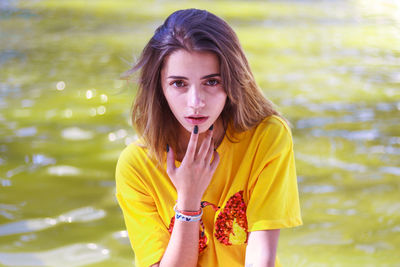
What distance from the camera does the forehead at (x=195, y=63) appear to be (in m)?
1.57

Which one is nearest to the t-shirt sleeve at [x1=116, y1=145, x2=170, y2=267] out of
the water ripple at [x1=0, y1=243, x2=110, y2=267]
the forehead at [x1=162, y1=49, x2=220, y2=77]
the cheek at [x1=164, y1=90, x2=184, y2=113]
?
the cheek at [x1=164, y1=90, x2=184, y2=113]

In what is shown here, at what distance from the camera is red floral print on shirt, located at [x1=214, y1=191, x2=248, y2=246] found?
170 cm

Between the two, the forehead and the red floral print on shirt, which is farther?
the red floral print on shirt

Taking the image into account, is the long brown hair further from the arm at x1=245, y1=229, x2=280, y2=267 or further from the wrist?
the arm at x1=245, y1=229, x2=280, y2=267

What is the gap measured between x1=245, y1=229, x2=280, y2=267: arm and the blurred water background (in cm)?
62

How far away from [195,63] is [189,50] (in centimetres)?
4

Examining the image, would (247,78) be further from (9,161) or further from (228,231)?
(9,161)

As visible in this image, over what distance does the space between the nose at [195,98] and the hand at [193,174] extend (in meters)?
0.08

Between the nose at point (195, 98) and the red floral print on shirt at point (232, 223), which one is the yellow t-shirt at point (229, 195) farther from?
the nose at point (195, 98)

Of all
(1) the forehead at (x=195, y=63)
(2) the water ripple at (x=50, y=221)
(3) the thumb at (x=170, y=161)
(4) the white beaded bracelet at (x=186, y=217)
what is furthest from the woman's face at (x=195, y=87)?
(2) the water ripple at (x=50, y=221)

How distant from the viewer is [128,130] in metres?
4.23

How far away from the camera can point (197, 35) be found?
5.12 feet

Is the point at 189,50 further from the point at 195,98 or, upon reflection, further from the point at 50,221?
the point at 50,221

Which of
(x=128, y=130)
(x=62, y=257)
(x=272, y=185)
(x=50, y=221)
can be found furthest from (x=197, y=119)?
(x=128, y=130)
